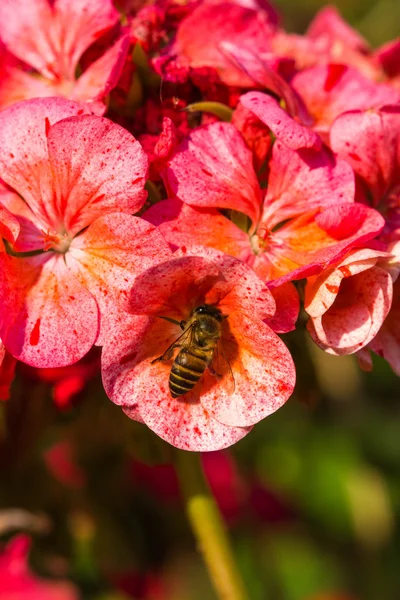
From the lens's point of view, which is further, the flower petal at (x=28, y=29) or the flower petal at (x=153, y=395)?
the flower petal at (x=28, y=29)

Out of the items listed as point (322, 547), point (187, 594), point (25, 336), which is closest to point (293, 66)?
point (25, 336)

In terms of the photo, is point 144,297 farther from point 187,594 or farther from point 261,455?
point 261,455

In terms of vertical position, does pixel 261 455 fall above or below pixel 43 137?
below

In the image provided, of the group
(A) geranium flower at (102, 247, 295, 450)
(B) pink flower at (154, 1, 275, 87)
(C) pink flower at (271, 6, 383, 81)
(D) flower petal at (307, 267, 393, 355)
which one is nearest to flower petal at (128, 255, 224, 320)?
(A) geranium flower at (102, 247, 295, 450)

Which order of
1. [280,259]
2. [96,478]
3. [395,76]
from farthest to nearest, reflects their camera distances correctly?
[96,478], [395,76], [280,259]

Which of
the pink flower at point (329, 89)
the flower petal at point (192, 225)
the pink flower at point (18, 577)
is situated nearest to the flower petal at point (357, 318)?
the flower petal at point (192, 225)

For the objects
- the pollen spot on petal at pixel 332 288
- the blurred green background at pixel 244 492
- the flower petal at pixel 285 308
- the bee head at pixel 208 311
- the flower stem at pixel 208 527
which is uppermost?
the pollen spot on petal at pixel 332 288

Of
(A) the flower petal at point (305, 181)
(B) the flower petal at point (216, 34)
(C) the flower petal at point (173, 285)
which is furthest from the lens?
(B) the flower petal at point (216, 34)

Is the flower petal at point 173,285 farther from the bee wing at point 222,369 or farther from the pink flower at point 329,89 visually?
the pink flower at point 329,89

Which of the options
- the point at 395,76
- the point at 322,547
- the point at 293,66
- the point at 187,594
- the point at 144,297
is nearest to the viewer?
the point at 144,297
